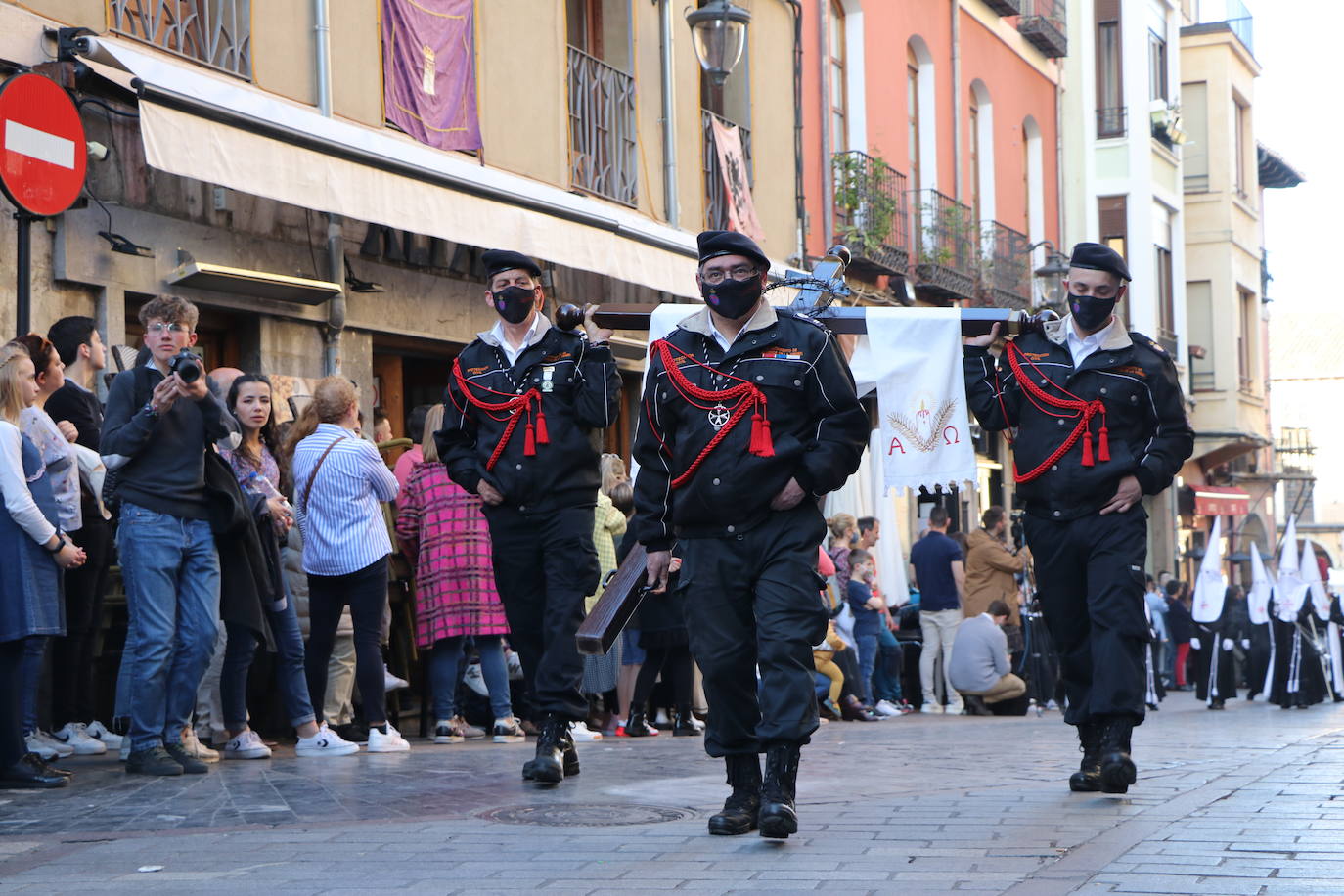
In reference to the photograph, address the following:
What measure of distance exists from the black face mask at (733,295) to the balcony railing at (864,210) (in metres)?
16.4

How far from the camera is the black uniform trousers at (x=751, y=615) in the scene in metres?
6.13

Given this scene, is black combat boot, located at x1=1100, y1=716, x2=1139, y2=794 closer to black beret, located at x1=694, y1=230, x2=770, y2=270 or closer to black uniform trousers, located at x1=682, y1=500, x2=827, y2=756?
black uniform trousers, located at x1=682, y1=500, x2=827, y2=756

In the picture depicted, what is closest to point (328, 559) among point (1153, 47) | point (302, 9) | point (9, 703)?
point (9, 703)

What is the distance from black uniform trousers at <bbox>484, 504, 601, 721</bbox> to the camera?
306 inches

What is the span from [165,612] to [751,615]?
324cm

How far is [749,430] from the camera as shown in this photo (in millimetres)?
6289

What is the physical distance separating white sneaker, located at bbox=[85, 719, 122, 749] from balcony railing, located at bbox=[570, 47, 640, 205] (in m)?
8.21

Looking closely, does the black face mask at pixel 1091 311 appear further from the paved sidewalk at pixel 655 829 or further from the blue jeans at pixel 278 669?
the blue jeans at pixel 278 669

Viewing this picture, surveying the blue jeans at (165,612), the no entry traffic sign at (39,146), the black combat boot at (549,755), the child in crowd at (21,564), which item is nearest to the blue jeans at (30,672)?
the child in crowd at (21,564)

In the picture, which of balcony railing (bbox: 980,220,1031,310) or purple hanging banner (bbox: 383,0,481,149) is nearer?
purple hanging banner (bbox: 383,0,481,149)

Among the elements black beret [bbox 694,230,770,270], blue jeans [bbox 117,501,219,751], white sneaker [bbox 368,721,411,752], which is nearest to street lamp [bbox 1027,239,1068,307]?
white sneaker [bbox 368,721,411,752]

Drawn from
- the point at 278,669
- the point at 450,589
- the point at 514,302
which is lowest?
the point at 278,669

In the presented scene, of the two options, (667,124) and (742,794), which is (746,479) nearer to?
(742,794)

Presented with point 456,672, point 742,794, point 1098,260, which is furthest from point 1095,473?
point 456,672
